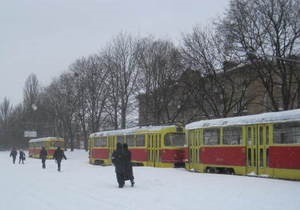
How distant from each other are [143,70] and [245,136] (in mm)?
30363

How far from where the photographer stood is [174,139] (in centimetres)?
3194

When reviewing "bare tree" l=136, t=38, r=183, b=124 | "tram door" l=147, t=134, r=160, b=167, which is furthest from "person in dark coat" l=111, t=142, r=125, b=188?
"bare tree" l=136, t=38, r=183, b=124

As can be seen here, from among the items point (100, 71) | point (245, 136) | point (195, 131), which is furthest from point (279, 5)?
point (100, 71)

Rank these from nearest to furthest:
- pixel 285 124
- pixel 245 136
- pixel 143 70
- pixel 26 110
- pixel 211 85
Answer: pixel 285 124 < pixel 245 136 < pixel 211 85 < pixel 143 70 < pixel 26 110

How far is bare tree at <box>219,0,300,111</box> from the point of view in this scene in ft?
109

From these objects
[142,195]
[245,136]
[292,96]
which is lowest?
[142,195]

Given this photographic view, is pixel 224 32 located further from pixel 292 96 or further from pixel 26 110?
pixel 26 110

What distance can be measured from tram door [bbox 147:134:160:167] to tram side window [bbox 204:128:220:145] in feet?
24.1

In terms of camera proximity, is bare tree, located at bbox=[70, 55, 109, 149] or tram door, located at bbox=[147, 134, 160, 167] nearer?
tram door, located at bbox=[147, 134, 160, 167]

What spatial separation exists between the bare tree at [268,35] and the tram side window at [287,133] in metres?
13.8

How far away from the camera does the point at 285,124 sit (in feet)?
64.6

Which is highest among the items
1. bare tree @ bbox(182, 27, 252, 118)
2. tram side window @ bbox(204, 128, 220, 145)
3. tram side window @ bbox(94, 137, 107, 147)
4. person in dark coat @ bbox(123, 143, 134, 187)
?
bare tree @ bbox(182, 27, 252, 118)

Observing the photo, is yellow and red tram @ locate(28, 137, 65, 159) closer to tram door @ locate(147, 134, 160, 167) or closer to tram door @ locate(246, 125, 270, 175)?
tram door @ locate(147, 134, 160, 167)

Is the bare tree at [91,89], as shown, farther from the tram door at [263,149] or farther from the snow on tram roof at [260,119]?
the tram door at [263,149]
